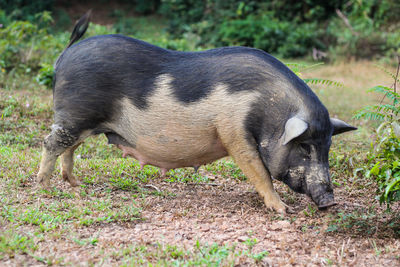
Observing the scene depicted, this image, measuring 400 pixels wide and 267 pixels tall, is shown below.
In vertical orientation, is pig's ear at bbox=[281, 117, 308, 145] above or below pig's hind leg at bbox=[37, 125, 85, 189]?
above

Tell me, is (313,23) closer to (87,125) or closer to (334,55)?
(334,55)

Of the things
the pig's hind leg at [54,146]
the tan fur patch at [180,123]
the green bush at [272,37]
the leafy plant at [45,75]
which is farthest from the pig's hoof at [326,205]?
the green bush at [272,37]

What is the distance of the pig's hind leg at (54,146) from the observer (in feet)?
14.0

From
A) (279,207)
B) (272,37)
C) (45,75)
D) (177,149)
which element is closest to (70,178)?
(177,149)

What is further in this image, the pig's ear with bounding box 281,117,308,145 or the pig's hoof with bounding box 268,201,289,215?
the pig's hoof with bounding box 268,201,289,215

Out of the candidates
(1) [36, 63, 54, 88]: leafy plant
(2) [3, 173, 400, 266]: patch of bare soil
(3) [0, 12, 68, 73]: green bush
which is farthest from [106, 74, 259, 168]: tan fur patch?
(3) [0, 12, 68, 73]: green bush

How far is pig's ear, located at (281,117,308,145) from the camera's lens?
3.69m

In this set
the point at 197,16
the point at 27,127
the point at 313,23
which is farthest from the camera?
the point at 197,16

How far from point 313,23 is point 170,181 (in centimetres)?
1110

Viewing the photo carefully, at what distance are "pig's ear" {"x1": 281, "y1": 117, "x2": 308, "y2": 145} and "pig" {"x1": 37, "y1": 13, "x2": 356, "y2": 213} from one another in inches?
0.4

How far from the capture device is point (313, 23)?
48.5 feet

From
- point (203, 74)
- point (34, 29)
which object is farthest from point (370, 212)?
point (34, 29)

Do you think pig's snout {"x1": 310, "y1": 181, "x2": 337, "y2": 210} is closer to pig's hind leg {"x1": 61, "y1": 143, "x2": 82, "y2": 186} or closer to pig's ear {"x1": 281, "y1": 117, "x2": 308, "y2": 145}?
pig's ear {"x1": 281, "y1": 117, "x2": 308, "y2": 145}

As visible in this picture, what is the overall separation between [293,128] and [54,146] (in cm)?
211
